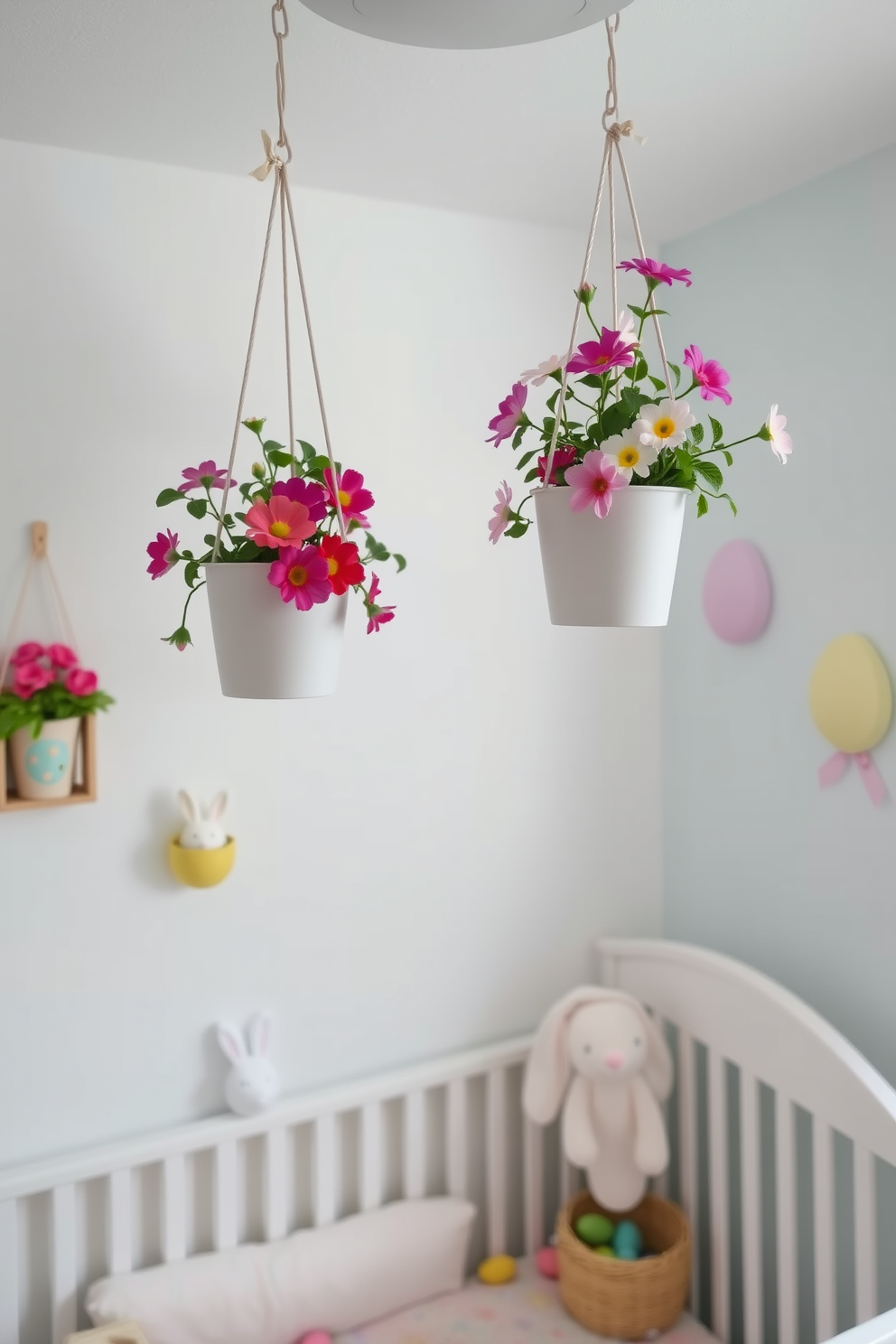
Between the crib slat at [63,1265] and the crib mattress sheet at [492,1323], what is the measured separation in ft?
1.58

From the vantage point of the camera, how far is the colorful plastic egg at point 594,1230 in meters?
2.15

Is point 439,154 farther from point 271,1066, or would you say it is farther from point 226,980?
point 271,1066

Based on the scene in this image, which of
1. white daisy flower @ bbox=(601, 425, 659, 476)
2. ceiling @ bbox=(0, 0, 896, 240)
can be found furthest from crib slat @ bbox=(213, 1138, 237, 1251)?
ceiling @ bbox=(0, 0, 896, 240)

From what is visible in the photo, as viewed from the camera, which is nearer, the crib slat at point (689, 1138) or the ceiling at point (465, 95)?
the ceiling at point (465, 95)

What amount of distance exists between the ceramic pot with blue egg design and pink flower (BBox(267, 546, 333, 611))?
701 millimetres

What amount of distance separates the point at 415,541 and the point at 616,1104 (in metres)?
1.15

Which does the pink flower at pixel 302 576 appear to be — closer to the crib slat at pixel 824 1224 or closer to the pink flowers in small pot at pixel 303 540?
the pink flowers in small pot at pixel 303 540

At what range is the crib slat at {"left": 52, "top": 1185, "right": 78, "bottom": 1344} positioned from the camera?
1.83 meters

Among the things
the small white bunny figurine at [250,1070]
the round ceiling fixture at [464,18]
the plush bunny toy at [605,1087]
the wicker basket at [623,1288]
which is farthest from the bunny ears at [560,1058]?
the round ceiling fixture at [464,18]

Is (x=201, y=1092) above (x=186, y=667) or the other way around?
the other way around

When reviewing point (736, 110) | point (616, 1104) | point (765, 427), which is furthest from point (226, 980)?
point (736, 110)

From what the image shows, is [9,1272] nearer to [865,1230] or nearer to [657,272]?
[865,1230]

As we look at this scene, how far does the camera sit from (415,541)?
2135mm

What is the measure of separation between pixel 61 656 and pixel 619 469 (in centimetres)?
103
